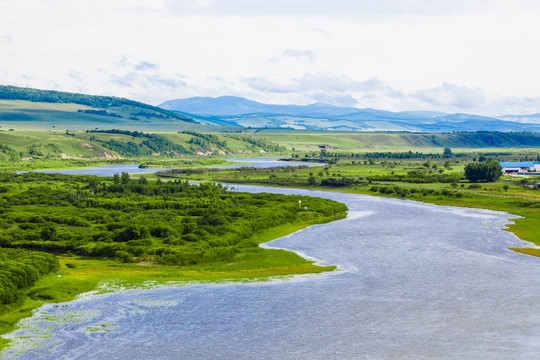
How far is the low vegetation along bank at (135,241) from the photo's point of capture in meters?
48.5

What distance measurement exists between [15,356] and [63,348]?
9.43ft

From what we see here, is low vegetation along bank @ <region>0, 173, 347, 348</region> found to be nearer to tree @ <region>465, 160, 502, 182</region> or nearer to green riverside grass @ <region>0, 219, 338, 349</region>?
green riverside grass @ <region>0, 219, 338, 349</region>

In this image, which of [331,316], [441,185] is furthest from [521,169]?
[331,316]

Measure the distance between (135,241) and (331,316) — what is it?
91.2 feet

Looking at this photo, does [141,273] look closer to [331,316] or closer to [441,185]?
[331,316]

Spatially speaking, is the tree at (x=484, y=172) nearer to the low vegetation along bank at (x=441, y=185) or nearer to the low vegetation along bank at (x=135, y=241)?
the low vegetation along bank at (x=441, y=185)

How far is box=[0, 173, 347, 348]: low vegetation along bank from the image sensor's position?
48531mm

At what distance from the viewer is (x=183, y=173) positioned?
618ft

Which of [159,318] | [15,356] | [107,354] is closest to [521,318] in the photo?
[159,318]

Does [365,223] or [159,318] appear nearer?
[159,318]

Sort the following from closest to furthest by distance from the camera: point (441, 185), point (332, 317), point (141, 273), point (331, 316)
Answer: point (332, 317), point (331, 316), point (141, 273), point (441, 185)

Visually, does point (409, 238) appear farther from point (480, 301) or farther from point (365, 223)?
point (480, 301)

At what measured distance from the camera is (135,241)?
61938 mm

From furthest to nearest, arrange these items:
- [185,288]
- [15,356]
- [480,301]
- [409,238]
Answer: [409,238] → [185,288] → [480,301] → [15,356]
